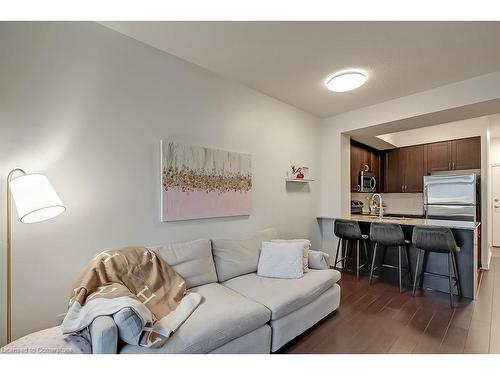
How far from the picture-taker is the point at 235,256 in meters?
2.49

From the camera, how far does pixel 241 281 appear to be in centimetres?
233

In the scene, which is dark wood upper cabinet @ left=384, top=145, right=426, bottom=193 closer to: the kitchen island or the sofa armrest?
the kitchen island

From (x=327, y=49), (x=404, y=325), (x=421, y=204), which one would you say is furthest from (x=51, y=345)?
(x=421, y=204)

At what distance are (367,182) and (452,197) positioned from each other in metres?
1.38

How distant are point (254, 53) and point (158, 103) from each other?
1029 mm

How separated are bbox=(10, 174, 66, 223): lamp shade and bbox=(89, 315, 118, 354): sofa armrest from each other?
0.73 metres

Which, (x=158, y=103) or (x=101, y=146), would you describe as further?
(x=158, y=103)

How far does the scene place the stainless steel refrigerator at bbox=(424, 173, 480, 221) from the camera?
158 inches

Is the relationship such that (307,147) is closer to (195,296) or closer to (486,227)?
(195,296)

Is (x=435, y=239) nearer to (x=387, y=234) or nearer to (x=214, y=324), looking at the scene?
(x=387, y=234)

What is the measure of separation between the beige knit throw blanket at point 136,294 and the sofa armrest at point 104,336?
54 mm
